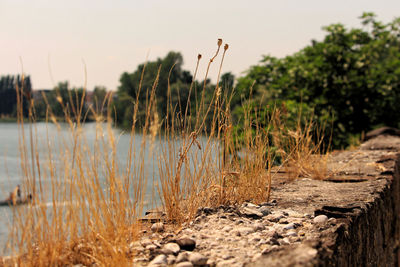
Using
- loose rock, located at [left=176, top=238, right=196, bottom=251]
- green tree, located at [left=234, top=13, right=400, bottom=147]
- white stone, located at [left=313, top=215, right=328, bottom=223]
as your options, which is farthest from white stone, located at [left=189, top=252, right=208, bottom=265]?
green tree, located at [left=234, top=13, right=400, bottom=147]

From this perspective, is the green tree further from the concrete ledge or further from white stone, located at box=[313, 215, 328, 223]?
white stone, located at box=[313, 215, 328, 223]

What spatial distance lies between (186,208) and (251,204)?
39 centimetres

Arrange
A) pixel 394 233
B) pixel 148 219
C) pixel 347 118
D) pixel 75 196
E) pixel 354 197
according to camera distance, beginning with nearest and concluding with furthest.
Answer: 1. pixel 75 196
2. pixel 148 219
3. pixel 354 197
4. pixel 394 233
5. pixel 347 118

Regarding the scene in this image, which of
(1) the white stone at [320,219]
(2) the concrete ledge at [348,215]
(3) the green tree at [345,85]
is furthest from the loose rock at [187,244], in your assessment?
(3) the green tree at [345,85]

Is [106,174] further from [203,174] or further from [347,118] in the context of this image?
[347,118]

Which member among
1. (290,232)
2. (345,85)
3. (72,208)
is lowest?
(290,232)

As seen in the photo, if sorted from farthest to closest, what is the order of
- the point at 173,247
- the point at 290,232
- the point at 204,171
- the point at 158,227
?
the point at 204,171
the point at 158,227
the point at 290,232
the point at 173,247

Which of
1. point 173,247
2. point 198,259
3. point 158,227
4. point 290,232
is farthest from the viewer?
point 158,227

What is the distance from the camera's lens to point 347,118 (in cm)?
952

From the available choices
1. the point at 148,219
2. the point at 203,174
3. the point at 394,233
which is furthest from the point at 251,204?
the point at 394,233

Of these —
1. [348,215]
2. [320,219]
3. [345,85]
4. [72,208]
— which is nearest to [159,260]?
[72,208]

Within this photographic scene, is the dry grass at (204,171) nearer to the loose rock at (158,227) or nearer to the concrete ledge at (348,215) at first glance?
the loose rock at (158,227)

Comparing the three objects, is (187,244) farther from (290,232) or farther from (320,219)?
(320,219)

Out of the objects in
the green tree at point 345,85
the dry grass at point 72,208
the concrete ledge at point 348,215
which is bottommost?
the concrete ledge at point 348,215
